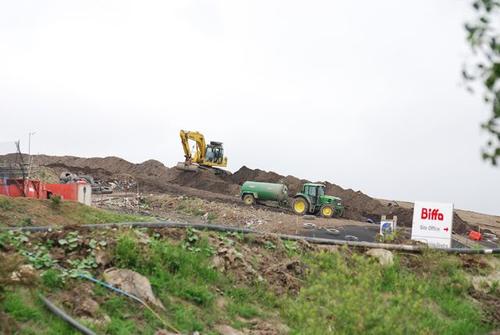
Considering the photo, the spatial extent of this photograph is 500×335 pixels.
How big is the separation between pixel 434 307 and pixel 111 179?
3400cm

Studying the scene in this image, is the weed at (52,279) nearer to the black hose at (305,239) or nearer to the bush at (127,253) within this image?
the bush at (127,253)

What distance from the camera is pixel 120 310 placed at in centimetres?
796

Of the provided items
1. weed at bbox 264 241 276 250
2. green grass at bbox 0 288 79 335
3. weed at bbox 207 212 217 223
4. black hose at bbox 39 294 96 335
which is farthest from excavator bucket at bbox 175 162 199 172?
green grass at bbox 0 288 79 335

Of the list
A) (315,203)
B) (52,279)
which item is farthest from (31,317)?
(315,203)

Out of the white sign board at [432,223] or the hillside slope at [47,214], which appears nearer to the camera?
the hillside slope at [47,214]

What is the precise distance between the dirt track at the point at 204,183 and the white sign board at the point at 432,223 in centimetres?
1984

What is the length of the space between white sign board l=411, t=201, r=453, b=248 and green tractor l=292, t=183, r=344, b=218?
17.3 metres

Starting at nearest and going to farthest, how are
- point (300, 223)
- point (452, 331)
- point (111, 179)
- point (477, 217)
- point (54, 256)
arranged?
point (54, 256) < point (452, 331) < point (300, 223) < point (111, 179) < point (477, 217)

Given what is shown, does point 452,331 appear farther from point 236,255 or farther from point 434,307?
point 236,255

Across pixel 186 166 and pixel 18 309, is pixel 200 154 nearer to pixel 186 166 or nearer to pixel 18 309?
pixel 186 166

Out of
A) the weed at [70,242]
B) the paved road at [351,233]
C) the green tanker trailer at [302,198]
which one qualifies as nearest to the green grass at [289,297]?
the weed at [70,242]

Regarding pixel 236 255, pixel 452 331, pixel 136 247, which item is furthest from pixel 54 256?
pixel 452 331

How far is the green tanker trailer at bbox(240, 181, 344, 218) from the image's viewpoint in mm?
35531

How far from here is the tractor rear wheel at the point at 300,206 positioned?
116 feet
